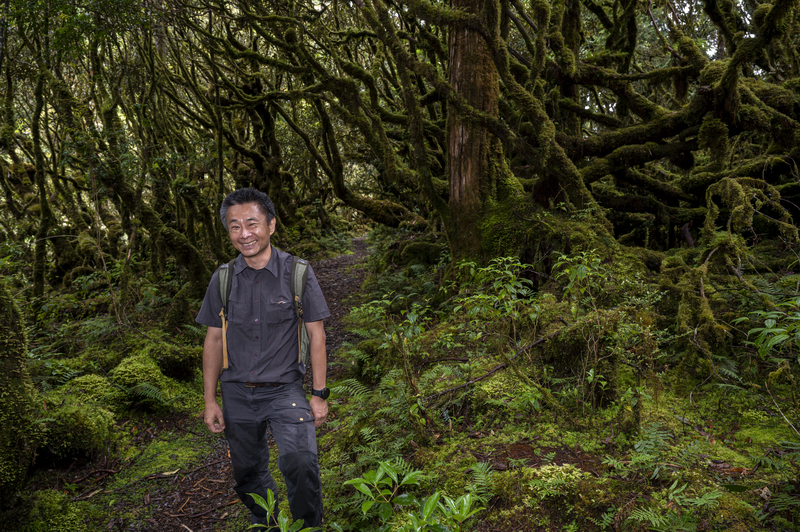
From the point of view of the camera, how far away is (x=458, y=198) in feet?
23.2

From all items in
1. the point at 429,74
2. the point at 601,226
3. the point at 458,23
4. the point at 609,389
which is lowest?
the point at 609,389

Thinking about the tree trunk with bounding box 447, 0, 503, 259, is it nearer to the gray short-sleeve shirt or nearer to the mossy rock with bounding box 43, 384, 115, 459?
the gray short-sleeve shirt

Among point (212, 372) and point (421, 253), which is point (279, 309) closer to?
point (212, 372)

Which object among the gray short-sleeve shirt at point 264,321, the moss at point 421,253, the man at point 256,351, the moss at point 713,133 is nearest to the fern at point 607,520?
the man at point 256,351

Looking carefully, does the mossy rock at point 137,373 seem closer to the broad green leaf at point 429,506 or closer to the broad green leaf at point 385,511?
the broad green leaf at point 385,511

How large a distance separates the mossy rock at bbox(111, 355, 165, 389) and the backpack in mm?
3614

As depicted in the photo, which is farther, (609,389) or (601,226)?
(601,226)

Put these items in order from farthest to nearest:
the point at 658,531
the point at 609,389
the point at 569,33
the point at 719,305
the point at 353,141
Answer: the point at 353,141 → the point at 569,33 → the point at 719,305 → the point at 609,389 → the point at 658,531

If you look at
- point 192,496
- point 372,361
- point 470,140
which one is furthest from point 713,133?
point 192,496

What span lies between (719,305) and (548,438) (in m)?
2.25

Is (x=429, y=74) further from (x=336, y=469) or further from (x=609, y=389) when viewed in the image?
(x=336, y=469)

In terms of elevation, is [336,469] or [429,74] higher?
[429,74]

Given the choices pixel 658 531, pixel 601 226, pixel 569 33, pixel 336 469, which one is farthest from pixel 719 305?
pixel 569 33

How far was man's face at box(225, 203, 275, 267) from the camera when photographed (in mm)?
3066
